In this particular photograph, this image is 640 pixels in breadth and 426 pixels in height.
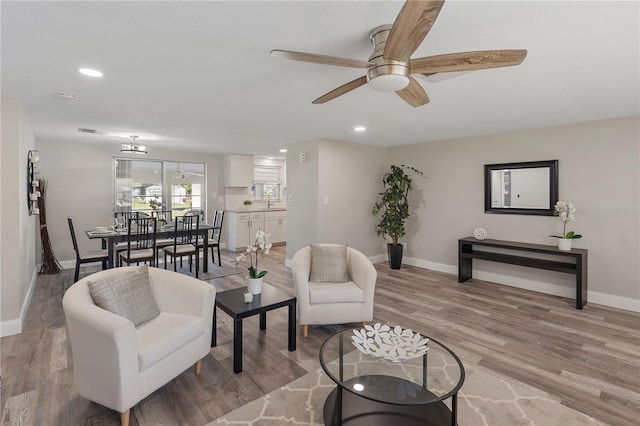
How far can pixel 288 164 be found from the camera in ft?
19.0

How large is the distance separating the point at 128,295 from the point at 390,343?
1.83 meters

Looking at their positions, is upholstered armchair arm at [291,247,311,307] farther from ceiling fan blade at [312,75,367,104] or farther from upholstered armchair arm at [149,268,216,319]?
ceiling fan blade at [312,75,367,104]

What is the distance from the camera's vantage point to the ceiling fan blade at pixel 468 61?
157cm

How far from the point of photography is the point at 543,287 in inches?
169

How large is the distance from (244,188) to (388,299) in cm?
496

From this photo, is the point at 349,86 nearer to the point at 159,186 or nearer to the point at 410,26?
the point at 410,26

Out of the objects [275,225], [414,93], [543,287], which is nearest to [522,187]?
[543,287]

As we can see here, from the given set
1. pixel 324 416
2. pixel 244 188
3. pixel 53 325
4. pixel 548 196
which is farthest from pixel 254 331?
pixel 244 188

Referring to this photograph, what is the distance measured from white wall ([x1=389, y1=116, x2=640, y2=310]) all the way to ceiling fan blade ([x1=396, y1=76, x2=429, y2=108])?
3.05 meters

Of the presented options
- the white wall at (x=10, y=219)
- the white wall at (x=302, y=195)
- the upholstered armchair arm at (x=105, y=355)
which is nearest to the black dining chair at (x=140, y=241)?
the white wall at (x=10, y=219)

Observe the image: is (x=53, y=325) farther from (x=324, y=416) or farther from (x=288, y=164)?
(x=288, y=164)

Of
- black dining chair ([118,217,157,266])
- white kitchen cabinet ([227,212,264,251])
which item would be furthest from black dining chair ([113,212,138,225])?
white kitchen cabinet ([227,212,264,251])

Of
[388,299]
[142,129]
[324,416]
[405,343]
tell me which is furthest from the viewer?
[142,129]

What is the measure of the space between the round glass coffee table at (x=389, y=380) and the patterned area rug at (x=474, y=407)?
20 centimetres
